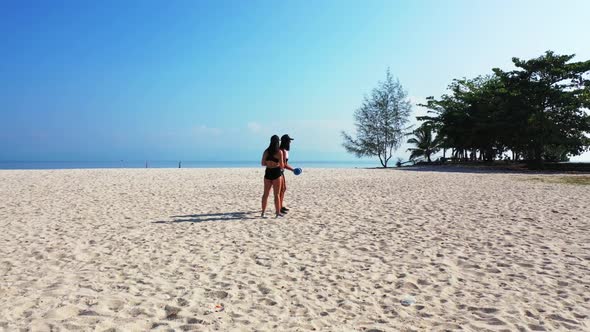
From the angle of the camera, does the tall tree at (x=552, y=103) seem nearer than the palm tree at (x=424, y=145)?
Yes

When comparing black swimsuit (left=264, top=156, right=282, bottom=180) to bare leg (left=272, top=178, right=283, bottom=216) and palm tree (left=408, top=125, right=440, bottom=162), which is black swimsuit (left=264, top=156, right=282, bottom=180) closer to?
bare leg (left=272, top=178, right=283, bottom=216)

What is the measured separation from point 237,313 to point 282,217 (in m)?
5.51

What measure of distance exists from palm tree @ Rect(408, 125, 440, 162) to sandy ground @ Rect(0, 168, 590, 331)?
118ft

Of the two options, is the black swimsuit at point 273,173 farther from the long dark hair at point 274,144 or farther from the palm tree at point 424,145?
the palm tree at point 424,145

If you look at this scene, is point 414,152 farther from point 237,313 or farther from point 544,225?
point 237,313

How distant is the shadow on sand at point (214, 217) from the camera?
29.1 feet

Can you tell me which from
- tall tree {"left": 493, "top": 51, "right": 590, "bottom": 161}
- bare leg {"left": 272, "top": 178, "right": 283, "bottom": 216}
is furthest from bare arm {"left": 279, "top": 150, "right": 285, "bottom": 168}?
tall tree {"left": 493, "top": 51, "right": 590, "bottom": 161}

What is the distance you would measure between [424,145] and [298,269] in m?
43.0

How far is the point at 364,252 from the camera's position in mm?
5973

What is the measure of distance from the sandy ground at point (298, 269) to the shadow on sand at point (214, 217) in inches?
2.0

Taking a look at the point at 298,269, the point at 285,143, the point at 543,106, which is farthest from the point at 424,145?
the point at 298,269

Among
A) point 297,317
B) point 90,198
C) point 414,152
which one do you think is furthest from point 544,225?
point 414,152

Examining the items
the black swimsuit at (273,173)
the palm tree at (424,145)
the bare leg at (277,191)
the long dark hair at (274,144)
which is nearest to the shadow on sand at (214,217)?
the bare leg at (277,191)

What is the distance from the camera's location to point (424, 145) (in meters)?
44.9
